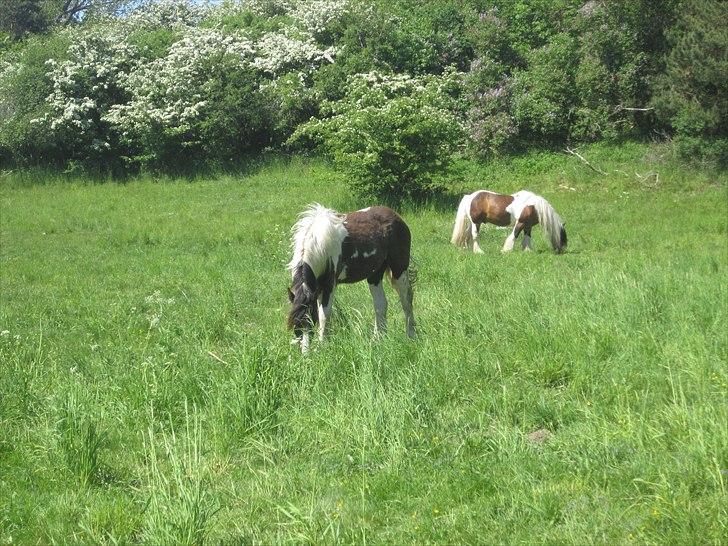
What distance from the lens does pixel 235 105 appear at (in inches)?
1045

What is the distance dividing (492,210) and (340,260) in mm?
8842

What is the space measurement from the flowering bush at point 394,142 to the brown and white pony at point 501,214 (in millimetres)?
3573

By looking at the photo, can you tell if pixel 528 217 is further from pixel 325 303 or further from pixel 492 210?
pixel 325 303

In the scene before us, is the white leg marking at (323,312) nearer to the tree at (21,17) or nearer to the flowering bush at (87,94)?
the flowering bush at (87,94)

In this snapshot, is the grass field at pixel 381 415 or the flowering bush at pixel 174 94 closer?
the grass field at pixel 381 415

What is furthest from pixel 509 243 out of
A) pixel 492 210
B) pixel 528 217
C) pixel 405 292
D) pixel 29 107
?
pixel 29 107

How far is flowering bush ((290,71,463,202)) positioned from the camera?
1992 cm

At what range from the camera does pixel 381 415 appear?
5465 millimetres

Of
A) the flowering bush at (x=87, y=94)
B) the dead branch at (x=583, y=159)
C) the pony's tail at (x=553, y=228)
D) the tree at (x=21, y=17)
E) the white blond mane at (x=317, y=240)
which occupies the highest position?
the tree at (x=21, y=17)

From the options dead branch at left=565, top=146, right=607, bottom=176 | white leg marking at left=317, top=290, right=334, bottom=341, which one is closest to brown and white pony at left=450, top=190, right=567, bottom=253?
dead branch at left=565, top=146, right=607, bottom=176

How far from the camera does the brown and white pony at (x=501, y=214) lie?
1608cm

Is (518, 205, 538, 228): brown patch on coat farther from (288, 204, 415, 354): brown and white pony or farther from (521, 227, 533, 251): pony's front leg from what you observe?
(288, 204, 415, 354): brown and white pony

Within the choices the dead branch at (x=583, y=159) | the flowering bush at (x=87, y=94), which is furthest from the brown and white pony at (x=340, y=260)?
the flowering bush at (x=87, y=94)

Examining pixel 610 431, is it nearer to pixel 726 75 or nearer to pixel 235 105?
pixel 726 75
